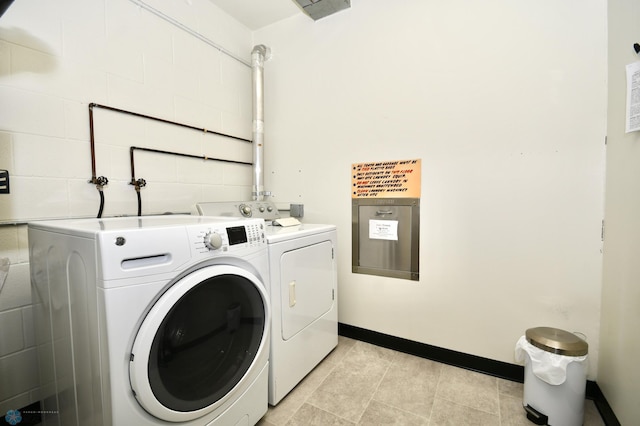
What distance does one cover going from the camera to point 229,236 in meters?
1.09

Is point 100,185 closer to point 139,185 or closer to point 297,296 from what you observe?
point 139,185

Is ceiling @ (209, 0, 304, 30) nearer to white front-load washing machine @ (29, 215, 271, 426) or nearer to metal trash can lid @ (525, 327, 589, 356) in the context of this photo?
white front-load washing machine @ (29, 215, 271, 426)

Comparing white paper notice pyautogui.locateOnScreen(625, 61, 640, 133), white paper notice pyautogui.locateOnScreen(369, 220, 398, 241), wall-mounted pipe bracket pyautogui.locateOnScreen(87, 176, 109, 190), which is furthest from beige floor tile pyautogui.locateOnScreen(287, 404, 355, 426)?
white paper notice pyautogui.locateOnScreen(625, 61, 640, 133)

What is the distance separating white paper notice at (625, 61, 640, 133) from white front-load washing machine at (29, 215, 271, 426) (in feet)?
5.30

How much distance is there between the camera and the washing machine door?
2.80 ft

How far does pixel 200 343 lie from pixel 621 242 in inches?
71.5

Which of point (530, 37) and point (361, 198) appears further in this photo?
point (361, 198)

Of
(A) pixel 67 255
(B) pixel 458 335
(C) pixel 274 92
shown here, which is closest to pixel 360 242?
(B) pixel 458 335

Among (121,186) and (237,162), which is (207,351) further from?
(237,162)

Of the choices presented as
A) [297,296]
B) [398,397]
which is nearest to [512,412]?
[398,397]

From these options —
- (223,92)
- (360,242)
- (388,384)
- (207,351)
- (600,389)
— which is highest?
(223,92)

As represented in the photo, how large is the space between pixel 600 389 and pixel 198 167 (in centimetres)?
270

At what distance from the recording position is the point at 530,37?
155cm

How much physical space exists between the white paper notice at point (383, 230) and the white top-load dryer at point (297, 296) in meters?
0.30
